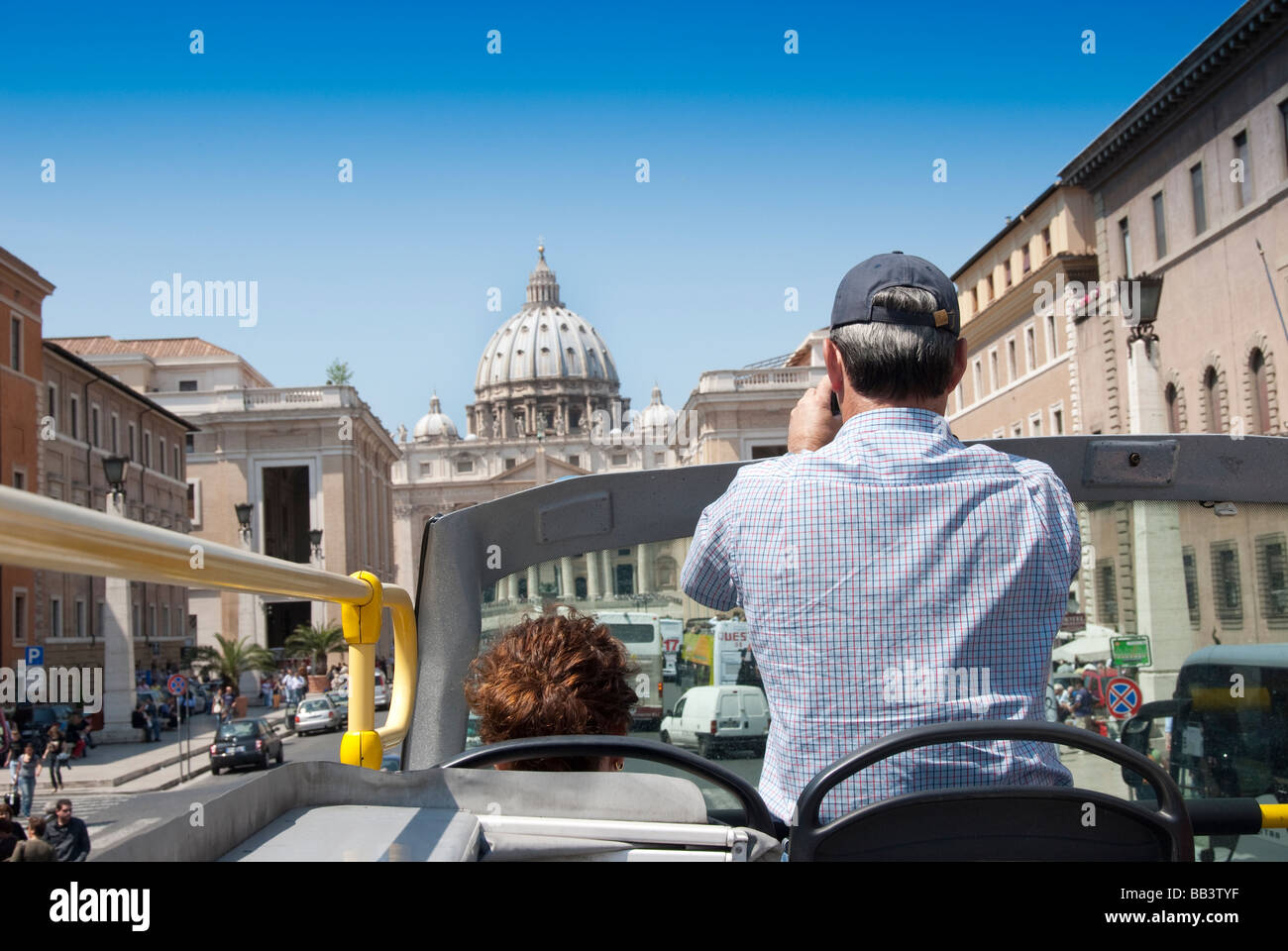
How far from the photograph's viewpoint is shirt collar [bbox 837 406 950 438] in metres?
2.34

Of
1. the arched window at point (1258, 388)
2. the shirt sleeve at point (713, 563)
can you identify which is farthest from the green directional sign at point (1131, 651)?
the arched window at point (1258, 388)

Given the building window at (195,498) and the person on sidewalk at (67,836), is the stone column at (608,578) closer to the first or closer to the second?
the person on sidewalk at (67,836)

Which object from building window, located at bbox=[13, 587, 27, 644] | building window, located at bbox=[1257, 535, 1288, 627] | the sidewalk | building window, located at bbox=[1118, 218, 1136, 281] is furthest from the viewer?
building window, located at bbox=[13, 587, 27, 644]

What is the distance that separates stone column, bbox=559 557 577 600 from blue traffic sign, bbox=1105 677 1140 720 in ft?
3.89

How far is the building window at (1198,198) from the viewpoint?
27281mm

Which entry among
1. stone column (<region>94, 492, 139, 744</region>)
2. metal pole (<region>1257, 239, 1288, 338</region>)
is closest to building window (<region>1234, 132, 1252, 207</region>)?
metal pole (<region>1257, 239, 1288, 338</region>)

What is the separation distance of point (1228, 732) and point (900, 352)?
45.9 inches

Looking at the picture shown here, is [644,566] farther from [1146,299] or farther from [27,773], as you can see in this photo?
[1146,299]

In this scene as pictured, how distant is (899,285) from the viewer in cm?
238

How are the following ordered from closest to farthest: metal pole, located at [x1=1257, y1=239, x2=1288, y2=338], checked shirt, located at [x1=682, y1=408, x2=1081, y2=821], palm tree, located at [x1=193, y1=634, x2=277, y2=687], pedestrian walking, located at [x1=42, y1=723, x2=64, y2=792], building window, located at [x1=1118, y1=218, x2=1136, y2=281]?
checked shirt, located at [x1=682, y1=408, x2=1081, y2=821] → pedestrian walking, located at [x1=42, y1=723, x2=64, y2=792] → metal pole, located at [x1=1257, y1=239, x2=1288, y2=338] → building window, located at [x1=1118, y1=218, x2=1136, y2=281] → palm tree, located at [x1=193, y1=634, x2=277, y2=687]

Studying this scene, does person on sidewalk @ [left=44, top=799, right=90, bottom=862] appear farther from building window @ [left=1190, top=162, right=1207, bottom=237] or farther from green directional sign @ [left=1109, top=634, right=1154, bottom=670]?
building window @ [left=1190, top=162, right=1207, bottom=237]

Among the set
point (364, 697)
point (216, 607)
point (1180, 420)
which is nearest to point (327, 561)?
point (216, 607)

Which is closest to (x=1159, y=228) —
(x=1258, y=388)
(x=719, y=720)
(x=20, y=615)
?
(x=1258, y=388)
